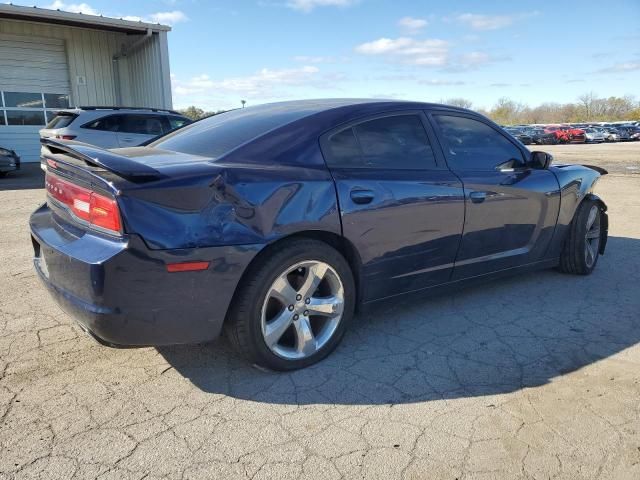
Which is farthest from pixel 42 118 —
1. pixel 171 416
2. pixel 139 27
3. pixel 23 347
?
pixel 171 416

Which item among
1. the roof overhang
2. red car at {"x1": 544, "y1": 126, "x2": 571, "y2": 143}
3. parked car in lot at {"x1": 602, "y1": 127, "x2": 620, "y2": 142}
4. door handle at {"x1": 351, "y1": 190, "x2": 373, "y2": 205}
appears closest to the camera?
door handle at {"x1": 351, "y1": 190, "x2": 373, "y2": 205}

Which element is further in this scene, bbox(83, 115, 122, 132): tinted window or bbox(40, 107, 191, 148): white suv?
bbox(83, 115, 122, 132): tinted window

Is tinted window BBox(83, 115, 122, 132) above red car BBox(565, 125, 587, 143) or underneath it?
above

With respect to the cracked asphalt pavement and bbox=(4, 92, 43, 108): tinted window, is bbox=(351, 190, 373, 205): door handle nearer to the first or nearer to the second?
the cracked asphalt pavement

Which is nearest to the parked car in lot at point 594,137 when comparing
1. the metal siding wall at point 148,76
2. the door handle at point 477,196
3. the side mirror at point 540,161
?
the metal siding wall at point 148,76

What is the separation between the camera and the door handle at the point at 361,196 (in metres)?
2.92

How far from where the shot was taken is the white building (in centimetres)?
1566

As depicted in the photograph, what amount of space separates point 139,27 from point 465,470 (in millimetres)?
16459

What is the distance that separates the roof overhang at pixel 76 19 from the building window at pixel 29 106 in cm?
236

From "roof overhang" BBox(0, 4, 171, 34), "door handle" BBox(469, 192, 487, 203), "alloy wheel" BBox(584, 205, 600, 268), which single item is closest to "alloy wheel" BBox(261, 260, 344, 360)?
"door handle" BBox(469, 192, 487, 203)

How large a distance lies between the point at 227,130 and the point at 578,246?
324cm

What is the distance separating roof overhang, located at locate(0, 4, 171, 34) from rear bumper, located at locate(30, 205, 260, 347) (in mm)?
14881

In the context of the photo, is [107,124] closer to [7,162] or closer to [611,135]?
[7,162]

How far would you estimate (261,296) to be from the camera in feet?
8.60
